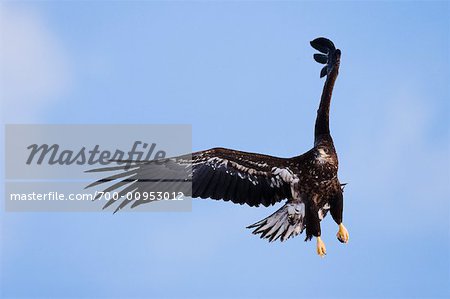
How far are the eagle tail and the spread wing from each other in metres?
0.22

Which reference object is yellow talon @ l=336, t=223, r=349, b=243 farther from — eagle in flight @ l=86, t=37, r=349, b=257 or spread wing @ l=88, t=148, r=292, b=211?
spread wing @ l=88, t=148, r=292, b=211

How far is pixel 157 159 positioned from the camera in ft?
46.9

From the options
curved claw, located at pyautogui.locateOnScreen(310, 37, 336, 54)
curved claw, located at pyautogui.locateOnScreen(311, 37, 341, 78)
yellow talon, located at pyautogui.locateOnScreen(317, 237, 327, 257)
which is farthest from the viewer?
curved claw, located at pyautogui.locateOnScreen(310, 37, 336, 54)

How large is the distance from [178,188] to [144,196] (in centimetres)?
61

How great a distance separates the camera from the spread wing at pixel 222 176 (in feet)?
47.2

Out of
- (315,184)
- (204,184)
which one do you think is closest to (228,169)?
(204,184)

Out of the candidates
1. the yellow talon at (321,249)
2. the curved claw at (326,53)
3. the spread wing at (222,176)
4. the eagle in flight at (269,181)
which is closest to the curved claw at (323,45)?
the curved claw at (326,53)

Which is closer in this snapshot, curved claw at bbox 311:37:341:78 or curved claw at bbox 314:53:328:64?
curved claw at bbox 311:37:341:78

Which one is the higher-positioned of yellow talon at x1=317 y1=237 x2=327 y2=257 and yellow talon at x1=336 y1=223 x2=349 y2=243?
yellow talon at x1=336 y1=223 x2=349 y2=243

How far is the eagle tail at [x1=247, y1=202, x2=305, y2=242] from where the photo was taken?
1453 centimetres

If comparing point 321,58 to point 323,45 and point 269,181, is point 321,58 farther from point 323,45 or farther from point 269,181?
point 269,181

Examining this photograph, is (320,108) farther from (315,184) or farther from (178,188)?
(178,188)

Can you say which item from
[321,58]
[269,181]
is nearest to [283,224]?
[269,181]

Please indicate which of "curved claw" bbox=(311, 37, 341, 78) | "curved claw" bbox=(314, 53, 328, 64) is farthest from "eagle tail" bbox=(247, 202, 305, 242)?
"curved claw" bbox=(314, 53, 328, 64)
